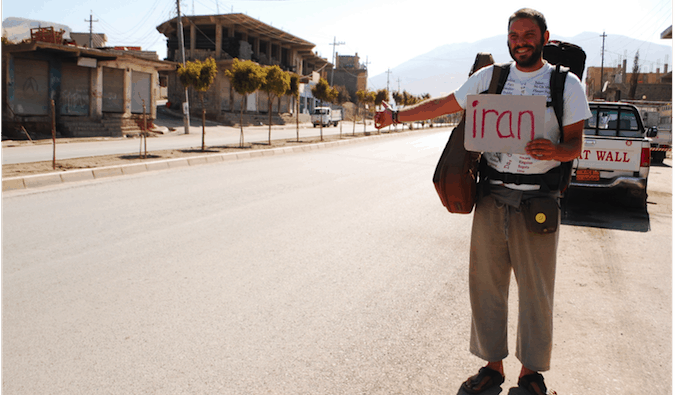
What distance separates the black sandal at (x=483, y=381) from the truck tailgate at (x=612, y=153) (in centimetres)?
649

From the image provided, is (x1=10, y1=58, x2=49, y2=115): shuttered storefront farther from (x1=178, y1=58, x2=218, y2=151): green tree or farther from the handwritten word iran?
the handwritten word iran

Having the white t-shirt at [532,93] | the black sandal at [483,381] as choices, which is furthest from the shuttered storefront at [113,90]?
A: the black sandal at [483,381]

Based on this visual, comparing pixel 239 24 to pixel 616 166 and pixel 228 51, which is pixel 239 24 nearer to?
pixel 228 51

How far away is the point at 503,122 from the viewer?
8.21 feet

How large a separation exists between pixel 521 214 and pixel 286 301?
6.93 feet

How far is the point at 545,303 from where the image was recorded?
107 inches

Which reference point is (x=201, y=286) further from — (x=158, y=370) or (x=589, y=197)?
(x=589, y=197)

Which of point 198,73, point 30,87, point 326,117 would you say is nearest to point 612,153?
point 198,73

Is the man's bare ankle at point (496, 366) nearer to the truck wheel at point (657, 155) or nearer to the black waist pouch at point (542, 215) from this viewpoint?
the black waist pouch at point (542, 215)

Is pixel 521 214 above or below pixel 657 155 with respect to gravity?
below

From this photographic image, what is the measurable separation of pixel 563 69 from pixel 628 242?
5007mm

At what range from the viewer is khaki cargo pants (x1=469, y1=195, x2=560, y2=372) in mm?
2678

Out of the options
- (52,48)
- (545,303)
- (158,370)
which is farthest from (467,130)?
(52,48)

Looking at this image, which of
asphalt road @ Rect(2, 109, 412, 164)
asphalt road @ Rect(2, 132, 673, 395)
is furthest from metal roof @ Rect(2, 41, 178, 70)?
asphalt road @ Rect(2, 132, 673, 395)
